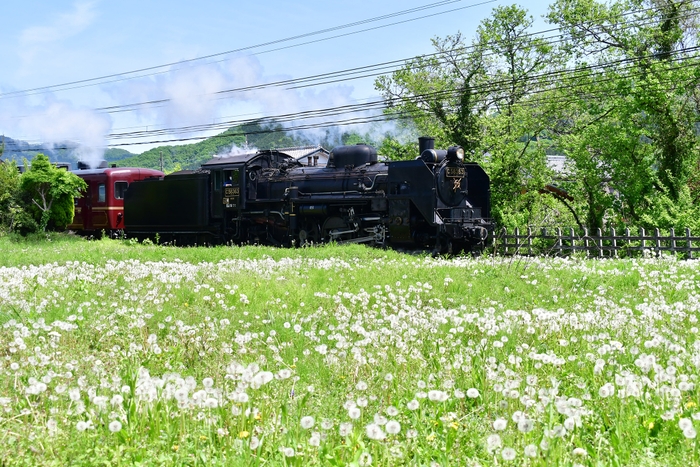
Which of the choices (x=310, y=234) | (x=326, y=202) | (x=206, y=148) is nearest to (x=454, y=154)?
(x=326, y=202)

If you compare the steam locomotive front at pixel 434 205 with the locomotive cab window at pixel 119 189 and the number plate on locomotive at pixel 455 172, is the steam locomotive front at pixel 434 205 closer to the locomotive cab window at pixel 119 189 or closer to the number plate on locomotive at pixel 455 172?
the number plate on locomotive at pixel 455 172

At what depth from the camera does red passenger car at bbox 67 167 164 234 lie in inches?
1208

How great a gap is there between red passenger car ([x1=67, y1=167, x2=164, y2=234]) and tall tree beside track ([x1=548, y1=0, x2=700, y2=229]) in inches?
828

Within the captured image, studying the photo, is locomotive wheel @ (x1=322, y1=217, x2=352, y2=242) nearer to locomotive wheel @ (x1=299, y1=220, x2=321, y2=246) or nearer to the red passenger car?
locomotive wheel @ (x1=299, y1=220, x2=321, y2=246)

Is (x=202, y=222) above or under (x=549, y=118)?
under

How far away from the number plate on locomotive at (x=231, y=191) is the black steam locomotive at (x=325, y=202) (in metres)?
0.04

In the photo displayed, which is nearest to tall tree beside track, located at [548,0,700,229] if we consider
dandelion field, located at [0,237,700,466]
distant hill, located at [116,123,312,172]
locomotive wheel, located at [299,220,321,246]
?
locomotive wheel, located at [299,220,321,246]

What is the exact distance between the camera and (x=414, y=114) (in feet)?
123

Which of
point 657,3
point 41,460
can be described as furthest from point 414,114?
point 41,460

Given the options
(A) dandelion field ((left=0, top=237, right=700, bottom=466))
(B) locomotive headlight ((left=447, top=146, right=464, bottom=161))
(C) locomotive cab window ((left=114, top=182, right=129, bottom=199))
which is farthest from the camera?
(C) locomotive cab window ((left=114, top=182, right=129, bottom=199))

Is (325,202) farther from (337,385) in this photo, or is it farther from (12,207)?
(12,207)

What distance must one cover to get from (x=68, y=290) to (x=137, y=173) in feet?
72.7

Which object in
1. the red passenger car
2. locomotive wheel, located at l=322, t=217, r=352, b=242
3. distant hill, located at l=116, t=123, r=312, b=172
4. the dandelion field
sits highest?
distant hill, located at l=116, t=123, r=312, b=172

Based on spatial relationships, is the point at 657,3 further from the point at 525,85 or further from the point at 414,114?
the point at 414,114
